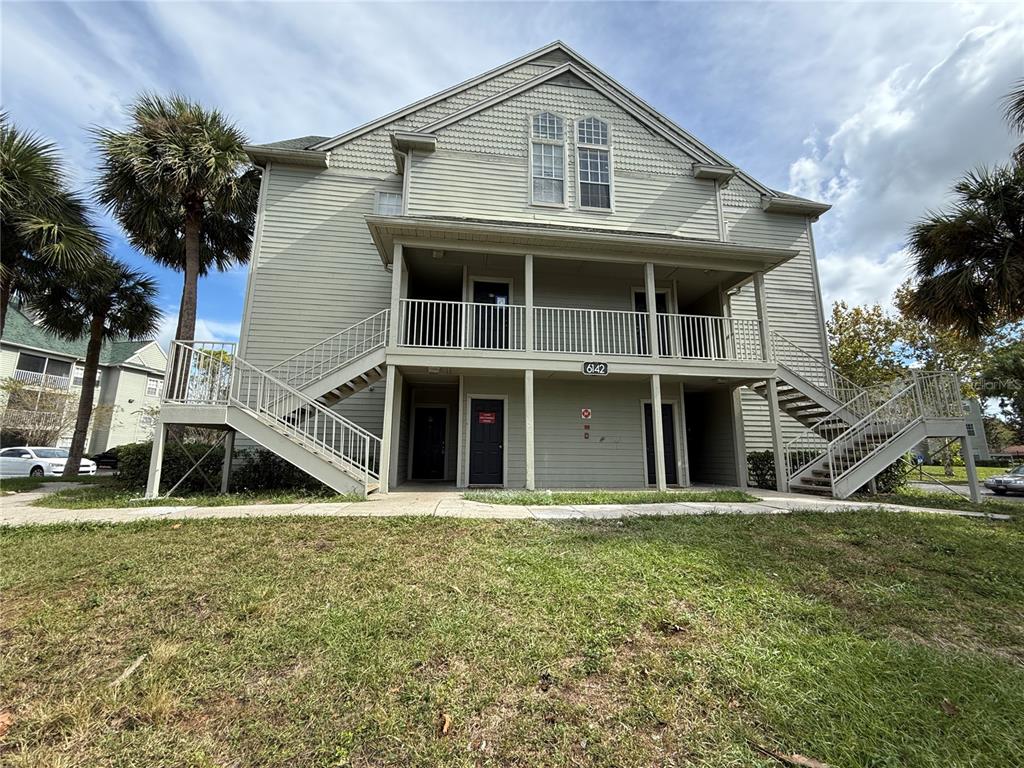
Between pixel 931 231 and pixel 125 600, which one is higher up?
pixel 931 231

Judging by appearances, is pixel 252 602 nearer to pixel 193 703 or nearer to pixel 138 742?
pixel 193 703

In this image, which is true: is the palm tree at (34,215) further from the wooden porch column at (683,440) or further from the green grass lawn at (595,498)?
the wooden porch column at (683,440)

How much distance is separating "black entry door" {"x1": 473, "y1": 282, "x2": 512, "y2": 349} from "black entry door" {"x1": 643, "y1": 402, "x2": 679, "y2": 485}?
14.7 ft

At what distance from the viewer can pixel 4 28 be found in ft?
22.1

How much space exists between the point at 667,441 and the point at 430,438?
23.4 ft

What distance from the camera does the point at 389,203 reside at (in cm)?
1262

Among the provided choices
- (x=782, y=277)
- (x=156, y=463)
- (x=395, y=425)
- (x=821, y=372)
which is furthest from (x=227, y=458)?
(x=782, y=277)

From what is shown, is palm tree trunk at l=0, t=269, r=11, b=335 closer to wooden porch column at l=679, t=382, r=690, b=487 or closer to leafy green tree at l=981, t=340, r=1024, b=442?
wooden porch column at l=679, t=382, r=690, b=487

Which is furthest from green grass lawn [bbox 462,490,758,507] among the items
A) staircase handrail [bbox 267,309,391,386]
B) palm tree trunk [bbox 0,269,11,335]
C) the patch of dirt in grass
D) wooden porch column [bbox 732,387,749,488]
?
palm tree trunk [bbox 0,269,11,335]

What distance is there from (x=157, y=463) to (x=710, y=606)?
9713mm

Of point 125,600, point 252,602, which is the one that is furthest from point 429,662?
point 125,600

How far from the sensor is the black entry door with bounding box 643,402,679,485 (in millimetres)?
11820

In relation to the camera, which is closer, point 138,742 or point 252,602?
point 138,742

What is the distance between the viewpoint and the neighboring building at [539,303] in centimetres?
993
